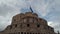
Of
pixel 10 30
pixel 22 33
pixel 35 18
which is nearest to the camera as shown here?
pixel 22 33

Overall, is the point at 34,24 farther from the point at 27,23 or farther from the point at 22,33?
the point at 22,33

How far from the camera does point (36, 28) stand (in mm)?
37219

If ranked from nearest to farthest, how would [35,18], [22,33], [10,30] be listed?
[22,33]
[10,30]
[35,18]

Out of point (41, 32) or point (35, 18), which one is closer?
point (41, 32)

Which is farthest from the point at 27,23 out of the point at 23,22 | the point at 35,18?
the point at 35,18

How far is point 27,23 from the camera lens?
3822 centimetres

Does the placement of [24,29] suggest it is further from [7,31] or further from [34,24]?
[7,31]

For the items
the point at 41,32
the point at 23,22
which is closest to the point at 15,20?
the point at 23,22

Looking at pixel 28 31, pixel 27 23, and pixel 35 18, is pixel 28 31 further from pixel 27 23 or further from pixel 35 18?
pixel 35 18

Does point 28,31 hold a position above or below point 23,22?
below

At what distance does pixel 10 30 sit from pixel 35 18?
895 cm

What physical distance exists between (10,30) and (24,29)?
191 inches

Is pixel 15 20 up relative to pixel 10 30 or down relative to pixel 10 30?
up

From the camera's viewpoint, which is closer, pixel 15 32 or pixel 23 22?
pixel 15 32
